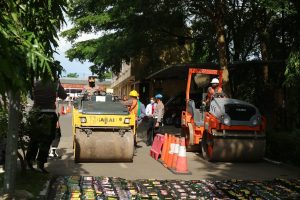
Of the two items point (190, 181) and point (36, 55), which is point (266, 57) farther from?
point (36, 55)

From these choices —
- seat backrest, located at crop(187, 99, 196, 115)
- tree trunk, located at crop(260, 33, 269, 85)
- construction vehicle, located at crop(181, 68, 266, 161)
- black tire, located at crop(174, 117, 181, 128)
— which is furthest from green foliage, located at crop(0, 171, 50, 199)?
black tire, located at crop(174, 117, 181, 128)

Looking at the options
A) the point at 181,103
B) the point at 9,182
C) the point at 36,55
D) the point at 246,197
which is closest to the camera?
the point at 36,55

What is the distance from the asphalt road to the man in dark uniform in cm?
82

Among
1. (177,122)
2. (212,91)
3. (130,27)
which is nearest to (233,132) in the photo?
(212,91)

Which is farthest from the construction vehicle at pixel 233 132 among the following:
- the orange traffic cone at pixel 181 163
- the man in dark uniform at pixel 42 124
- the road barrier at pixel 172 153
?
the man in dark uniform at pixel 42 124

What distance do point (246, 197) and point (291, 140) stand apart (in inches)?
185

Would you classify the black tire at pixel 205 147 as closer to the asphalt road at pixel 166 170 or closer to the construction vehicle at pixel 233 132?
the construction vehicle at pixel 233 132

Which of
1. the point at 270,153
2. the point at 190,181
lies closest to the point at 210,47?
the point at 270,153

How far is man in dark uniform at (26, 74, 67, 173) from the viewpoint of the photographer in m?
9.34

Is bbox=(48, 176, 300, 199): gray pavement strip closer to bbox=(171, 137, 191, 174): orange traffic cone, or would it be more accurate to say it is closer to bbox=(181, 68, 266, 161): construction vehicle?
bbox=(171, 137, 191, 174): orange traffic cone

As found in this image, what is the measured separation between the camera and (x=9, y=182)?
24.2ft

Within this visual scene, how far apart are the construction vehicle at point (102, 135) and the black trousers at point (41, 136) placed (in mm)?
1996

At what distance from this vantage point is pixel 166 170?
11445 millimetres

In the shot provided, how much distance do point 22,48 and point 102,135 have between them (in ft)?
25.9
